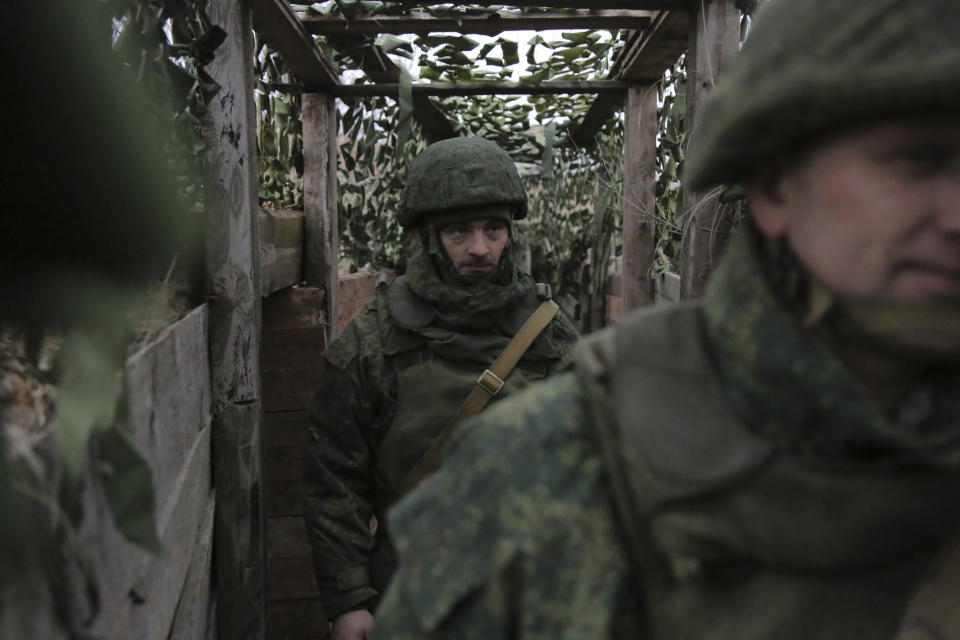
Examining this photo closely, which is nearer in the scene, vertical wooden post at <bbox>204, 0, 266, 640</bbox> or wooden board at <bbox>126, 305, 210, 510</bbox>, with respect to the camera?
wooden board at <bbox>126, 305, 210, 510</bbox>

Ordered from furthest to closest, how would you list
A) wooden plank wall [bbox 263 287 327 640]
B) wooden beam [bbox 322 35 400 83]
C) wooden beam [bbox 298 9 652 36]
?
wooden beam [bbox 322 35 400 83] < wooden beam [bbox 298 9 652 36] < wooden plank wall [bbox 263 287 327 640]

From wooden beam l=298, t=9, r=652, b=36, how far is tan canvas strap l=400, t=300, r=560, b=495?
6.17 feet

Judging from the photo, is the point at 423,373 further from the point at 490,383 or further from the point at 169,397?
the point at 169,397

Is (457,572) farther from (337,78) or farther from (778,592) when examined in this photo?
(337,78)

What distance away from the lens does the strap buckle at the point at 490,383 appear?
2801 millimetres

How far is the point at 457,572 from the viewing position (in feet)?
3.62

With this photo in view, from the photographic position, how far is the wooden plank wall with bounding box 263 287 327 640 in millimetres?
3902

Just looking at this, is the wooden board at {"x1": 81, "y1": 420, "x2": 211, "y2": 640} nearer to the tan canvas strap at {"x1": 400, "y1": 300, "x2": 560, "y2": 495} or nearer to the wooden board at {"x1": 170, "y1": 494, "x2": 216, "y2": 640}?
the wooden board at {"x1": 170, "y1": 494, "x2": 216, "y2": 640}

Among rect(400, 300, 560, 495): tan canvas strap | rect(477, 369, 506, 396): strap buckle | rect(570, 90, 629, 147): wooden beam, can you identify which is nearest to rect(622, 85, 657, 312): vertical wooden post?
rect(570, 90, 629, 147): wooden beam

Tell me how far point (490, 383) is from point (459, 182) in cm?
72

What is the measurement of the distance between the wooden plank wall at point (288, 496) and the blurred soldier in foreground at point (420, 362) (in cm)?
111

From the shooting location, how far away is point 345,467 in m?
2.77

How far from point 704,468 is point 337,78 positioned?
174 inches

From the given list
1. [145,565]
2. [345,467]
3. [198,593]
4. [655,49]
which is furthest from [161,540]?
[655,49]
